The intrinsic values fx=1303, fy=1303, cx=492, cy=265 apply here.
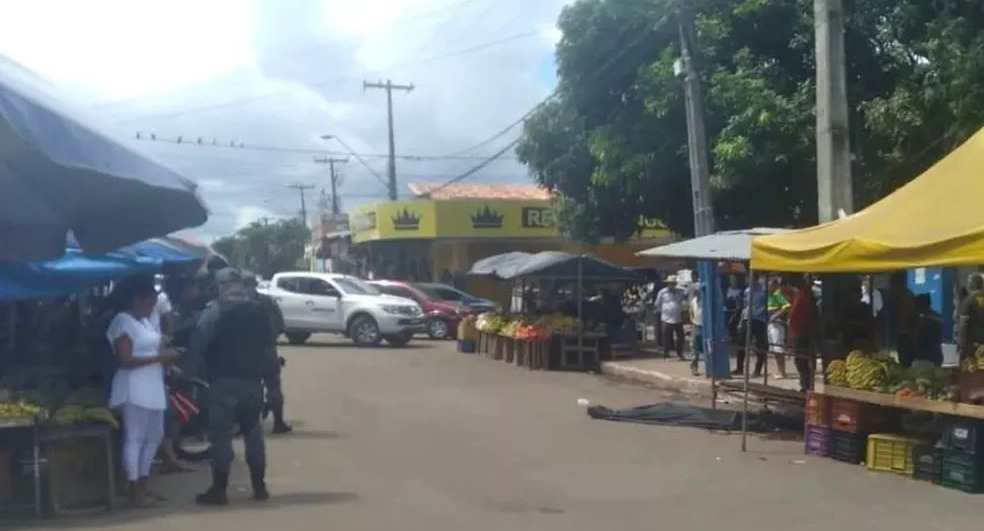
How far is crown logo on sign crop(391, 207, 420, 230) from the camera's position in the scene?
149 feet

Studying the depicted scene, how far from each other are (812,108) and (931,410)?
11800 mm

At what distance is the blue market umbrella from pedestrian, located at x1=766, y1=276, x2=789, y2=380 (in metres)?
14.5

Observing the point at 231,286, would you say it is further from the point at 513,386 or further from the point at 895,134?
the point at 895,134

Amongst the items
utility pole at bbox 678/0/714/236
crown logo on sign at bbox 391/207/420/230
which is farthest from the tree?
utility pole at bbox 678/0/714/236

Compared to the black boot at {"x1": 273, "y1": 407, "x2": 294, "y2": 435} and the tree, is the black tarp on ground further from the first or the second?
the tree

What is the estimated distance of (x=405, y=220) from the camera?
4616cm

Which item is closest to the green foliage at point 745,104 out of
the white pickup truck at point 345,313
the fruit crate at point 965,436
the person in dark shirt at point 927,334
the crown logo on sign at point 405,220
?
the person in dark shirt at point 927,334

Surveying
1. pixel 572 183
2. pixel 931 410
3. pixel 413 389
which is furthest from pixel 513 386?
pixel 931 410

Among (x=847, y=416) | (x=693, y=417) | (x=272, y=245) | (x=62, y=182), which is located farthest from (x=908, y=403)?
(x=272, y=245)

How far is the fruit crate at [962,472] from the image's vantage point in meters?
10.7

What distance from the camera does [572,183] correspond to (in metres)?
27.7

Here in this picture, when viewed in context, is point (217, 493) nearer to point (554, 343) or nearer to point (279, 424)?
point (279, 424)

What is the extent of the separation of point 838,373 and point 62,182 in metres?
8.95

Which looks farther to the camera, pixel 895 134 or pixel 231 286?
pixel 895 134
